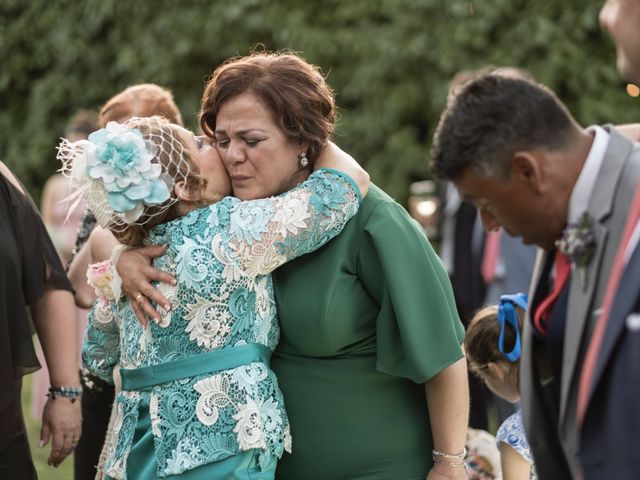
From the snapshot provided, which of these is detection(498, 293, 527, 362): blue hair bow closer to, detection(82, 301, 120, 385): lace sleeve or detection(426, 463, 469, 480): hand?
detection(426, 463, 469, 480): hand

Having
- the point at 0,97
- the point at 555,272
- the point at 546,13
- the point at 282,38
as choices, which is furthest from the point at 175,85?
the point at 555,272

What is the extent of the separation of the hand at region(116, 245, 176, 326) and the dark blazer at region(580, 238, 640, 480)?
1.40 m

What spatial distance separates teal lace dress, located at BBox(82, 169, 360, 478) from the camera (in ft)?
10.4

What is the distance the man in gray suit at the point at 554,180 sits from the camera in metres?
2.42

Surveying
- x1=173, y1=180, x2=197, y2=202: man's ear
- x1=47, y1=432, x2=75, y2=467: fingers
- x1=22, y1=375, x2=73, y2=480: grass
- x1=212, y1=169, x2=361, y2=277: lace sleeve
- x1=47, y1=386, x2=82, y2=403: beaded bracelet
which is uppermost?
x1=173, y1=180, x2=197, y2=202: man's ear

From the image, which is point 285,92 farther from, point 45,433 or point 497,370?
point 45,433

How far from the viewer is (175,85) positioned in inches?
480

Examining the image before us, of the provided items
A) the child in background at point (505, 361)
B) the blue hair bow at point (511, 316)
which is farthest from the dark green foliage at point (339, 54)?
the blue hair bow at point (511, 316)

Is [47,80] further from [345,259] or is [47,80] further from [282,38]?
[345,259]

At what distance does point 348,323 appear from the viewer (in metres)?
3.34

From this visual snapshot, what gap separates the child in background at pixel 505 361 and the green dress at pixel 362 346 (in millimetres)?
557

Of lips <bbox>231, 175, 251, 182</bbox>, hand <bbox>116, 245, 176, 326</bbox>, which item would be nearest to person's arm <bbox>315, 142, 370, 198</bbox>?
lips <bbox>231, 175, 251, 182</bbox>

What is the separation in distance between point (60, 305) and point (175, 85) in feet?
27.3

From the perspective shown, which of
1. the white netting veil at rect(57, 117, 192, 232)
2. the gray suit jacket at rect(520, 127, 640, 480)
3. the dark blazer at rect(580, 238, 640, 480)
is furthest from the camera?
the white netting veil at rect(57, 117, 192, 232)
